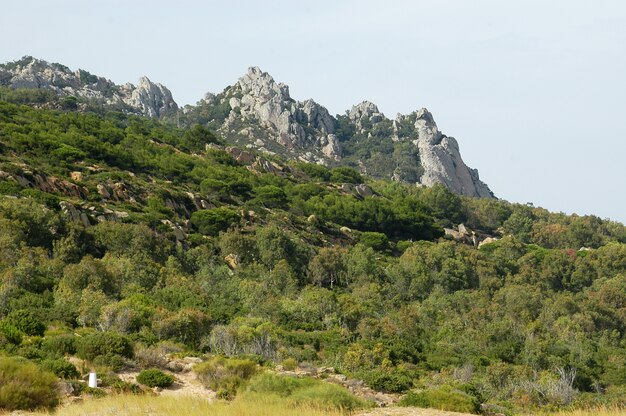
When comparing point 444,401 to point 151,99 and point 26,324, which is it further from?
point 151,99

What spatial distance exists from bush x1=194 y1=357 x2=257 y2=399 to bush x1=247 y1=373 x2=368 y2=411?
0.78 m

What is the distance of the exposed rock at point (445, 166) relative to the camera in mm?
141125

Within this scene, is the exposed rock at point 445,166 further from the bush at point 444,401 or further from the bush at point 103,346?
the bush at point 444,401

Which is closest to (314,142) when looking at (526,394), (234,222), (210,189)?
(210,189)

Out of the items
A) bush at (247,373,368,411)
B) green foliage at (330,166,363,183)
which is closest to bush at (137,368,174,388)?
bush at (247,373,368,411)

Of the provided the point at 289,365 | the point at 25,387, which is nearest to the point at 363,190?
the point at 289,365

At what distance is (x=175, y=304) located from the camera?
3581 cm

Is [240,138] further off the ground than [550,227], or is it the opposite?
[240,138]

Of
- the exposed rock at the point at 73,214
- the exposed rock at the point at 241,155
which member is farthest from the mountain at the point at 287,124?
the exposed rock at the point at 73,214

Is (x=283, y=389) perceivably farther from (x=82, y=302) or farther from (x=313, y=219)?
(x=313, y=219)

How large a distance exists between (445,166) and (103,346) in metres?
126

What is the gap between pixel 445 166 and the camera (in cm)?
14262

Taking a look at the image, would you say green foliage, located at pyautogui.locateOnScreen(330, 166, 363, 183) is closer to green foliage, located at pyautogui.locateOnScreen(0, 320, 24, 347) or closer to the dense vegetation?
the dense vegetation

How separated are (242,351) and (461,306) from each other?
1074 inches
